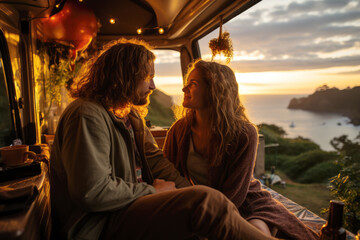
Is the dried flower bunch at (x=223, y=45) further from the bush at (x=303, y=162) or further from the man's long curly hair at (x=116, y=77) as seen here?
the bush at (x=303, y=162)

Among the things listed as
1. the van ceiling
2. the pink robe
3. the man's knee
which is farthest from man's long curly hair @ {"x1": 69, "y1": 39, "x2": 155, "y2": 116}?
the van ceiling

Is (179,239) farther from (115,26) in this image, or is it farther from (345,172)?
(115,26)

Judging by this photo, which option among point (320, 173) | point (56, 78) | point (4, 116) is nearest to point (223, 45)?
point (56, 78)

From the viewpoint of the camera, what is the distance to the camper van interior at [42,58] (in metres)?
1.40

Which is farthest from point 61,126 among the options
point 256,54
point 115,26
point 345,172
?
point 115,26

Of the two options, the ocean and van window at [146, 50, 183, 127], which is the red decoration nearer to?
the ocean

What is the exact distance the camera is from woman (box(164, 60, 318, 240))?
1717 mm

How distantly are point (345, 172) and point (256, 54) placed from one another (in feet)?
6.19

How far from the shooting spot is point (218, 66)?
1991mm

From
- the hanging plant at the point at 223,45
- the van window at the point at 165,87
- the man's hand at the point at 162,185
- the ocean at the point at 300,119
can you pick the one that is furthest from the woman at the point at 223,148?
the van window at the point at 165,87

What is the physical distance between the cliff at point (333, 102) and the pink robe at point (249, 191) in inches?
61.8

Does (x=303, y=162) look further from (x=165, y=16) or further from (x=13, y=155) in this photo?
(x=13, y=155)

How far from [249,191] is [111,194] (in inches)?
42.5

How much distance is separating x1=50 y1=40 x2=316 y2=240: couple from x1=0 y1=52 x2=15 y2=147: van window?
1.08 m
